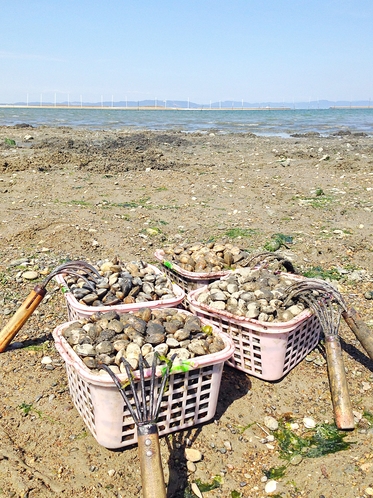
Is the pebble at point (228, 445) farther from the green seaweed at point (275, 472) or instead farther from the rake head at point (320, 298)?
the rake head at point (320, 298)

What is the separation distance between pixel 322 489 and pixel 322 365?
4.44 feet

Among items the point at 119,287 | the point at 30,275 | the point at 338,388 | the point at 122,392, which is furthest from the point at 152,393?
the point at 30,275

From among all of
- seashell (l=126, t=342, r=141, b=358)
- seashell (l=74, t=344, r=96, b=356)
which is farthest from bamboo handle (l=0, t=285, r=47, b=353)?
seashell (l=126, t=342, r=141, b=358)

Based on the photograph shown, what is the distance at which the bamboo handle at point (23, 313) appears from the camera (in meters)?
3.68

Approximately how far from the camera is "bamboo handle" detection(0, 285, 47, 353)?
145 inches

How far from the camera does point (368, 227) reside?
23.7 ft

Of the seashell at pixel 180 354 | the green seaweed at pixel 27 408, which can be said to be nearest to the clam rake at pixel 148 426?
the seashell at pixel 180 354

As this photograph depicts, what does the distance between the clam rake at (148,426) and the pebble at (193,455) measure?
429mm

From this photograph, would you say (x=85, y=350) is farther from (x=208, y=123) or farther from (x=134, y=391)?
(x=208, y=123)

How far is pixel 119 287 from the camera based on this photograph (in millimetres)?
3652

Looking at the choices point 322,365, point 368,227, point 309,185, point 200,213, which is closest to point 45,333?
point 322,365

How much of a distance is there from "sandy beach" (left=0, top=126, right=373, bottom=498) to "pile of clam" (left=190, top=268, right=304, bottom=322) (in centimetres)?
57

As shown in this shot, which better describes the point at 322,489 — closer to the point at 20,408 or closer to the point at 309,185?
the point at 20,408

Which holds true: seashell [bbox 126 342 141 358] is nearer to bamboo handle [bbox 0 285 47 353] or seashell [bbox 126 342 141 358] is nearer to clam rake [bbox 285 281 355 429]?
bamboo handle [bbox 0 285 47 353]
